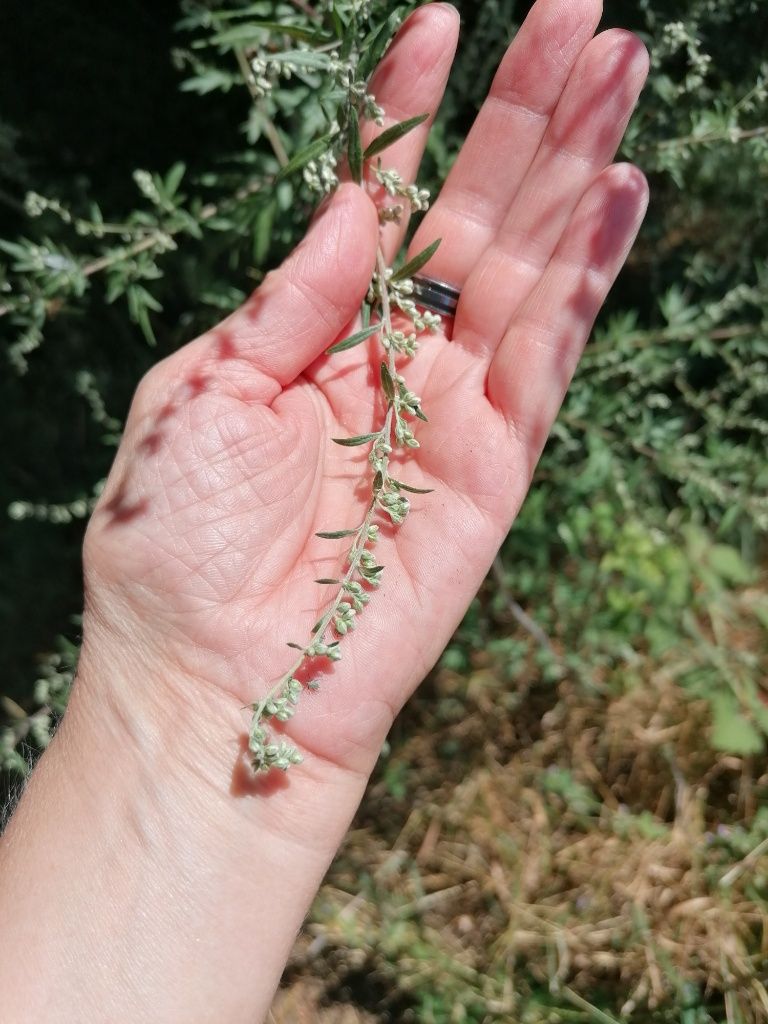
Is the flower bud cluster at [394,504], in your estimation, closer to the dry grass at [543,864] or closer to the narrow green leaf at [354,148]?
the narrow green leaf at [354,148]

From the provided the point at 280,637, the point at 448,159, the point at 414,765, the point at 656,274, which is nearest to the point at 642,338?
the point at 656,274

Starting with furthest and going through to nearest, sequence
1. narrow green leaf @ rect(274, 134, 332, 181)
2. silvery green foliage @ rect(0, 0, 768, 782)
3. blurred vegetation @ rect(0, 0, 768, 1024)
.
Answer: blurred vegetation @ rect(0, 0, 768, 1024)
silvery green foliage @ rect(0, 0, 768, 782)
narrow green leaf @ rect(274, 134, 332, 181)

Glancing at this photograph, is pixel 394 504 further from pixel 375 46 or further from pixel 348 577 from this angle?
pixel 375 46

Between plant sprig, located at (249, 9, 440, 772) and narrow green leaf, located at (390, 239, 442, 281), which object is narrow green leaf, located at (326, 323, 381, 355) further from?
narrow green leaf, located at (390, 239, 442, 281)

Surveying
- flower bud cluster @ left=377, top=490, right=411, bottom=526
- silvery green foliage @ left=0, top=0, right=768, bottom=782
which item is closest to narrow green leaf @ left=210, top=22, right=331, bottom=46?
silvery green foliage @ left=0, top=0, right=768, bottom=782

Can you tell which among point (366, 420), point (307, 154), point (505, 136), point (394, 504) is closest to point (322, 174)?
point (307, 154)

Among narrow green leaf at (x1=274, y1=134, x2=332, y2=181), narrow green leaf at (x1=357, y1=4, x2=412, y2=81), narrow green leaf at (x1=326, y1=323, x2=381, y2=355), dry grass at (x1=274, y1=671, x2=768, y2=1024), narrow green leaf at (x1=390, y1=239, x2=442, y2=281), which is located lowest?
dry grass at (x1=274, y1=671, x2=768, y2=1024)

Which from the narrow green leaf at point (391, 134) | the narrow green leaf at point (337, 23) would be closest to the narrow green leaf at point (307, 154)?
the narrow green leaf at point (391, 134)
